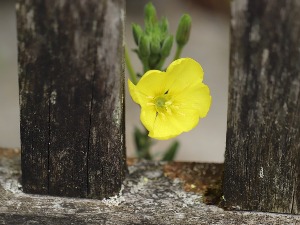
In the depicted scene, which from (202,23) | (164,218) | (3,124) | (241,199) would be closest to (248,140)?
(241,199)

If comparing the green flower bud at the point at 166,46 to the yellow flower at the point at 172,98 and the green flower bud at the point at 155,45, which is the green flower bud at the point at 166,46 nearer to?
the green flower bud at the point at 155,45

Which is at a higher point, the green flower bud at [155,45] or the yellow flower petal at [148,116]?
the green flower bud at [155,45]

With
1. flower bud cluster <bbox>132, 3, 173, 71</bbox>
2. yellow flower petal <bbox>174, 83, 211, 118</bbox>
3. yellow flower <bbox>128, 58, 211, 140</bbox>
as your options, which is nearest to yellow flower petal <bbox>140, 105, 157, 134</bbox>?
yellow flower <bbox>128, 58, 211, 140</bbox>

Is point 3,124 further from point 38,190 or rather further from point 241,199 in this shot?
point 241,199

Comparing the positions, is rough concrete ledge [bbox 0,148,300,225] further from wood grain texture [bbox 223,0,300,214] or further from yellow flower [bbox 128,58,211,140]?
yellow flower [bbox 128,58,211,140]

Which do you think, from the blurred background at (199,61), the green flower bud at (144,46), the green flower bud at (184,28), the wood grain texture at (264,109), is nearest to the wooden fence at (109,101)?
the wood grain texture at (264,109)
